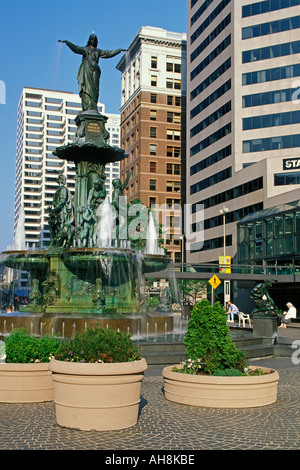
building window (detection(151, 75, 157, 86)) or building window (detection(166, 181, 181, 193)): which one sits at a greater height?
building window (detection(151, 75, 157, 86))

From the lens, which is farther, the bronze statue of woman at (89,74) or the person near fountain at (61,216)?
the bronze statue of woman at (89,74)

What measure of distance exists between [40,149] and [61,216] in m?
153

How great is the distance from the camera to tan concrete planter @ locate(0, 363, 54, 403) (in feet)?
31.8

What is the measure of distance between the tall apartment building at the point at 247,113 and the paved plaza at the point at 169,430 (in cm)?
4975

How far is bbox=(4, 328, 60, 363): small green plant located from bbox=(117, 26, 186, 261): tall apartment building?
292ft

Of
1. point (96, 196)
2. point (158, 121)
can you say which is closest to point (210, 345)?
point (96, 196)

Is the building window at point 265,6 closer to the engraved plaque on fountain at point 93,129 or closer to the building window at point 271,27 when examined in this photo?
the building window at point 271,27

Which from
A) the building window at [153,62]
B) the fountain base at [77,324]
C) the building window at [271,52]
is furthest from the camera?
the building window at [153,62]

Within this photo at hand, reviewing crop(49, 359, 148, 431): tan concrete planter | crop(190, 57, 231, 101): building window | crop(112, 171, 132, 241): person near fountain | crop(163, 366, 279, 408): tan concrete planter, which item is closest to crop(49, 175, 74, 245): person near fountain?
crop(112, 171, 132, 241): person near fountain

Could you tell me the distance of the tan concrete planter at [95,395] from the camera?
25.6 ft

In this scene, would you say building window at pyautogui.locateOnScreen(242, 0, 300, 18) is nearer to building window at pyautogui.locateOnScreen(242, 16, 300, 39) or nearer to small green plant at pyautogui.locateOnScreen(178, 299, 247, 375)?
building window at pyautogui.locateOnScreen(242, 16, 300, 39)

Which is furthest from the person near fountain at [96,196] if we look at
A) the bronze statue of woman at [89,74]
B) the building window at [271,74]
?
the building window at [271,74]
